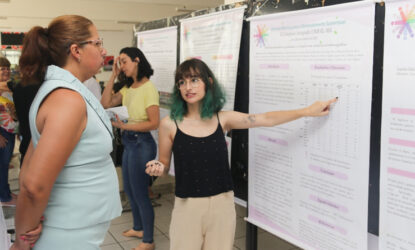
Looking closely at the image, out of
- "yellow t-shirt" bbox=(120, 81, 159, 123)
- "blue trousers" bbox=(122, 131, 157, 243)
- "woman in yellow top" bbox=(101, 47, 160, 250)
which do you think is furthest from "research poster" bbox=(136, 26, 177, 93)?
"blue trousers" bbox=(122, 131, 157, 243)

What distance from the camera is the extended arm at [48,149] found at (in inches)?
43.3

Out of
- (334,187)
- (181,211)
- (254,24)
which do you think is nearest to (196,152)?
(181,211)

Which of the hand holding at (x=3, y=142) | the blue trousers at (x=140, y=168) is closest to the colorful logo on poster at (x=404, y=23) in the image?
the blue trousers at (x=140, y=168)

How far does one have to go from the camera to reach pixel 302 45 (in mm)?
1796

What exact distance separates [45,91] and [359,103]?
4.03ft

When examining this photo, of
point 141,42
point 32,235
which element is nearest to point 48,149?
point 32,235

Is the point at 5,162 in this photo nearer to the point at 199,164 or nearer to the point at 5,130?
the point at 5,130

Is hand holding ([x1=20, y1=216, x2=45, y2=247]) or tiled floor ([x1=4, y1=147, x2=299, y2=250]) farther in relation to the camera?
tiled floor ([x1=4, y1=147, x2=299, y2=250])

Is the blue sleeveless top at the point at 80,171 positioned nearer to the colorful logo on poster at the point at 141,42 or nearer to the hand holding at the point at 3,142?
the colorful logo on poster at the point at 141,42

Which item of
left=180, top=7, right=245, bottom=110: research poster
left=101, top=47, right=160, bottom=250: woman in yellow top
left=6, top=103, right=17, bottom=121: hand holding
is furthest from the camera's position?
left=6, top=103, right=17, bottom=121: hand holding

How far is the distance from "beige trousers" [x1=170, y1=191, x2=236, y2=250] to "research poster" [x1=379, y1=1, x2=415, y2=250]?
29.0 inches

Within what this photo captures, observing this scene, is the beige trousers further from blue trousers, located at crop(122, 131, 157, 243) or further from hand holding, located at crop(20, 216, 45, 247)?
blue trousers, located at crop(122, 131, 157, 243)

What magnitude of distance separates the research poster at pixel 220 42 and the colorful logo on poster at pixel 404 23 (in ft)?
3.18

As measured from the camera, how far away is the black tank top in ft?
6.05
